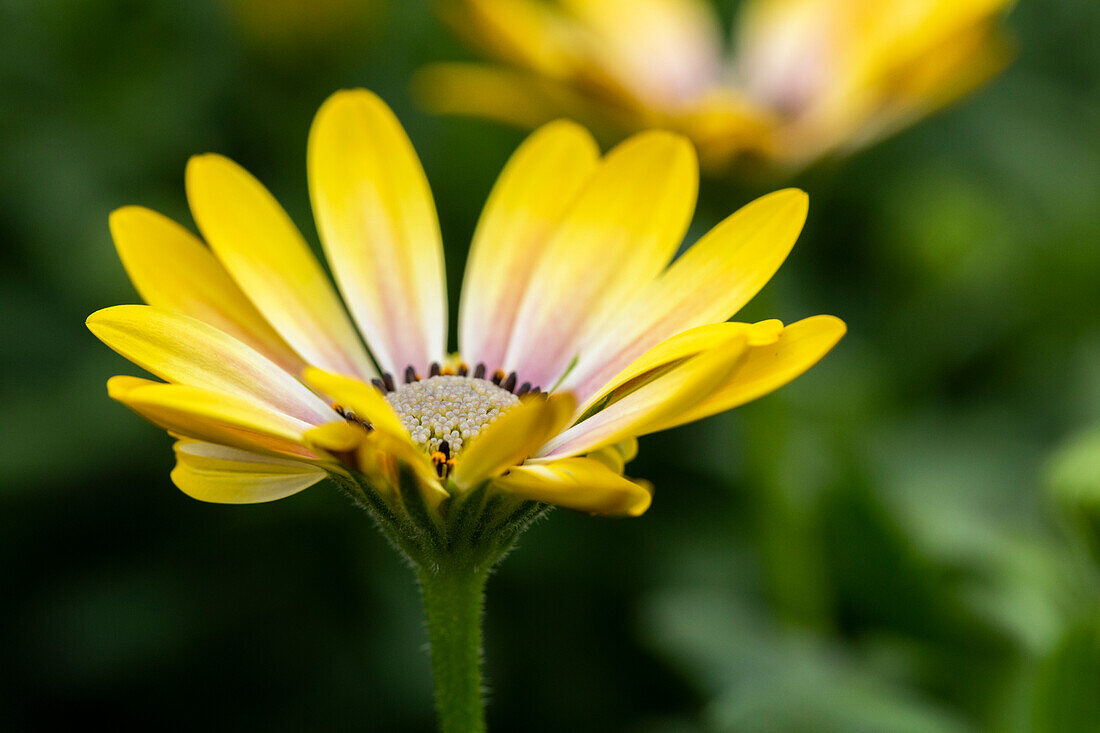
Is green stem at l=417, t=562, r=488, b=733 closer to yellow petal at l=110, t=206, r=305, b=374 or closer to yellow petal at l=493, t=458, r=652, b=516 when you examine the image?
yellow petal at l=493, t=458, r=652, b=516

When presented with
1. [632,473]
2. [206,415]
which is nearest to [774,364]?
[206,415]

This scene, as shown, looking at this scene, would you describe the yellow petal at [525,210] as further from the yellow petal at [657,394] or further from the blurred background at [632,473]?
the blurred background at [632,473]

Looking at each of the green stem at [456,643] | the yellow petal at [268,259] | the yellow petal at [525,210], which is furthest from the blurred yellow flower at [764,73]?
the green stem at [456,643]

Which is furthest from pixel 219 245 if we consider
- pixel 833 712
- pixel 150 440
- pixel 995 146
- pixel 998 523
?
pixel 995 146

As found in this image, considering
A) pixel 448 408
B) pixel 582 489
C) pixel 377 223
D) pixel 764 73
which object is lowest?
pixel 582 489

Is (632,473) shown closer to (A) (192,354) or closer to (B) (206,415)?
(A) (192,354)

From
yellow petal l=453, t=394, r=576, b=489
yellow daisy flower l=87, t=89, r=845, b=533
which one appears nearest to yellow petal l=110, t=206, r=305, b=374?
yellow daisy flower l=87, t=89, r=845, b=533

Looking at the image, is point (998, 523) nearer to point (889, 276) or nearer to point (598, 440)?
point (889, 276)
